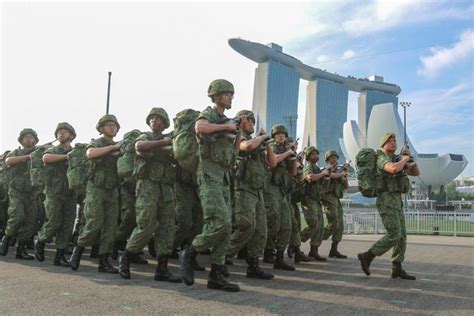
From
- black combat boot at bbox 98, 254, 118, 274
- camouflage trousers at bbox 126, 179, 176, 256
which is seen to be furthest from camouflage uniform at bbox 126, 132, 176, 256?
black combat boot at bbox 98, 254, 118, 274

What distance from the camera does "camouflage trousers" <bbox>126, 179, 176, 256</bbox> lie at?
16.5 feet

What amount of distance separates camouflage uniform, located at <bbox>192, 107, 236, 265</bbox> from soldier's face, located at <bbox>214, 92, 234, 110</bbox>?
202 millimetres

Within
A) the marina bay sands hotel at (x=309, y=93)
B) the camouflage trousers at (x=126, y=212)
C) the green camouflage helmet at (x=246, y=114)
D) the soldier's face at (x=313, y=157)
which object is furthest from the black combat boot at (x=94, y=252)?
the marina bay sands hotel at (x=309, y=93)

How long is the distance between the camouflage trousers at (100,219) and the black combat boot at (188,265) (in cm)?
141

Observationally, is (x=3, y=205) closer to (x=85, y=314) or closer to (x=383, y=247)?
(x=85, y=314)

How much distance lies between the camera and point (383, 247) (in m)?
5.66

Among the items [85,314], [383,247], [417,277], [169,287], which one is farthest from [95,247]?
[417,277]

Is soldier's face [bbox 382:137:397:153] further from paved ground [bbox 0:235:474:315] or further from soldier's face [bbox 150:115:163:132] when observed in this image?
soldier's face [bbox 150:115:163:132]

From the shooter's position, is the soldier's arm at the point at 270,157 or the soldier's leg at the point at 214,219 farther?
the soldier's arm at the point at 270,157

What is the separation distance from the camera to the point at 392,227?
18.5ft

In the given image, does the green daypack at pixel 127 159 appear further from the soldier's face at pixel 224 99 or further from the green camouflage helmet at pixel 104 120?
the soldier's face at pixel 224 99

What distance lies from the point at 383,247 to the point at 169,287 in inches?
109

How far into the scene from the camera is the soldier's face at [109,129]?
19.1 ft

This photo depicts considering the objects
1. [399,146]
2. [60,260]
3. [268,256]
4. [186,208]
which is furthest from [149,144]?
[399,146]
